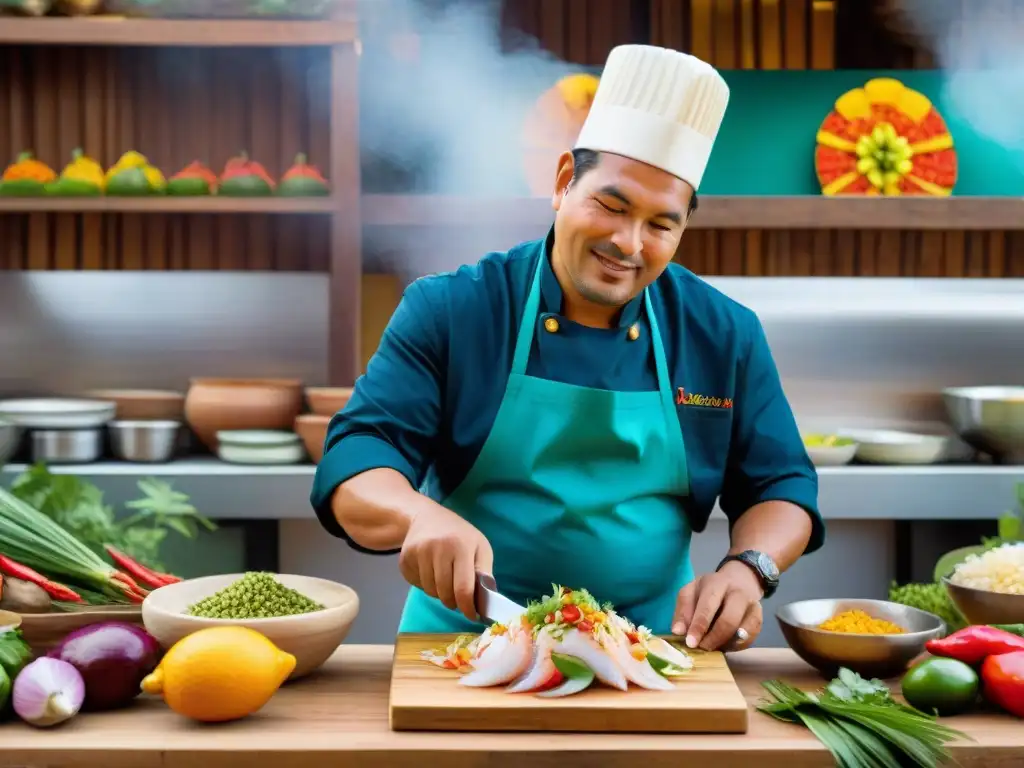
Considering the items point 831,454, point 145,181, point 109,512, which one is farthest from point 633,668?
point 145,181

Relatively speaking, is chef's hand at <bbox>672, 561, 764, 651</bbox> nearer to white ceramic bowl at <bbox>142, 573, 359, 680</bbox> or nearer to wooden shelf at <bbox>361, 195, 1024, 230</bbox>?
white ceramic bowl at <bbox>142, 573, 359, 680</bbox>

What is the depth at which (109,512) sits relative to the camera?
3.27 meters

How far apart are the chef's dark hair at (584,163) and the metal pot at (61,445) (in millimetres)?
2424

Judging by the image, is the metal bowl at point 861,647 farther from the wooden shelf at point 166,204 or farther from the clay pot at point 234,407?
the wooden shelf at point 166,204

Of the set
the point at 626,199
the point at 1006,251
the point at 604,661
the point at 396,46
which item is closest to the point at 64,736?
the point at 604,661

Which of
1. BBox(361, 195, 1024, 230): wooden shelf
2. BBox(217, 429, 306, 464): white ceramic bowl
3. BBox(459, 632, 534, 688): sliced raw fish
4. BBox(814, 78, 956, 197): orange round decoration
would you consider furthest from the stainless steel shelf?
BBox(459, 632, 534, 688): sliced raw fish

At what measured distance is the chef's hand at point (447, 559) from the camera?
1.65 meters

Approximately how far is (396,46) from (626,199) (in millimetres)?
2548

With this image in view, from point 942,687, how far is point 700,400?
70 cm

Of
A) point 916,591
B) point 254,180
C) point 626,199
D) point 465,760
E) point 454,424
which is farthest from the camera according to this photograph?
point 254,180

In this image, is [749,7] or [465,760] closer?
[465,760]

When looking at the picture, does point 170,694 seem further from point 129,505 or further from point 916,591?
point 129,505

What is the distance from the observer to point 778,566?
196 centimetres

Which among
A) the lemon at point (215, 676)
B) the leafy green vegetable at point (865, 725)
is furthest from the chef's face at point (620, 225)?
the lemon at point (215, 676)
